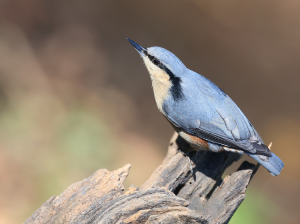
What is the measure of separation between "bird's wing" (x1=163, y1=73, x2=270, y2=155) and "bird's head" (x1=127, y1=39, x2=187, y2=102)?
15 cm

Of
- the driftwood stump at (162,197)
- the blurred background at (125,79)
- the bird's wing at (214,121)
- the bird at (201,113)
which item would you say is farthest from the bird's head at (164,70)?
the blurred background at (125,79)

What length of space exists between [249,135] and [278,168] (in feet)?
1.37

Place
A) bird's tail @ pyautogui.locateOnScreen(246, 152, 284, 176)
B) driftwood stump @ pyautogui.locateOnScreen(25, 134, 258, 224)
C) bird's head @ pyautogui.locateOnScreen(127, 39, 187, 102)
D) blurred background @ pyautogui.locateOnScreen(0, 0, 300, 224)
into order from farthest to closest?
blurred background @ pyautogui.locateOnScreen(0, 0, 300, 224), bird's head @ pyautogui.locateOnScreen(127, 39, 187, 102), bird's tail @ pyautogui.locateOnScreen(246, 152, 284, 176), driftwood stump @ pyautogui.locateOnScreen(25, 134, 258, 224)

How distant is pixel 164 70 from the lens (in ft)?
10.7

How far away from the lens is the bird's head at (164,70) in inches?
126

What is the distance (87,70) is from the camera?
6125 mm

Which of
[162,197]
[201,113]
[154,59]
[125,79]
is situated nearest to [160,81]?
[154,59]

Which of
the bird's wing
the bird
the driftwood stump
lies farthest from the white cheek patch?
the driftwood stump

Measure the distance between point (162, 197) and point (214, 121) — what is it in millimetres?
981

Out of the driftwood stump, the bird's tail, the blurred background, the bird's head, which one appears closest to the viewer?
the driftwood stump

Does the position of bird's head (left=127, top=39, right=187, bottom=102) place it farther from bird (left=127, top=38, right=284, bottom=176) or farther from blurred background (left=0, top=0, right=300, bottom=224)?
blurred background (left=0, top=0, right=300, bottom=224)

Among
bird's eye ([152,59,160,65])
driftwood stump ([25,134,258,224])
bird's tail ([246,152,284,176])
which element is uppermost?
bird's eye ([152,59,160,65])

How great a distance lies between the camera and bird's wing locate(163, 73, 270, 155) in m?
3.06

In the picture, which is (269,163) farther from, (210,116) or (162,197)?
(162,197)
